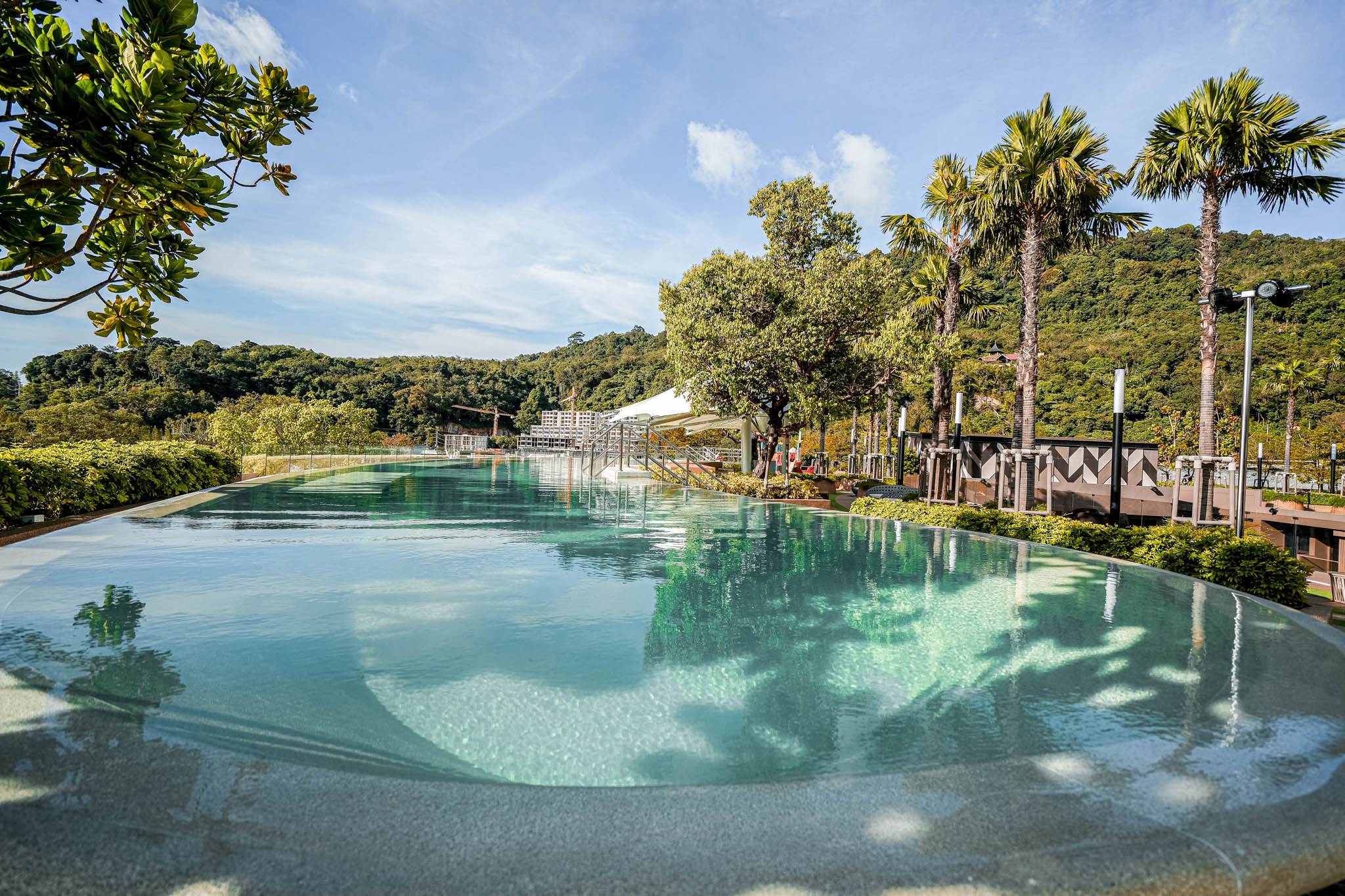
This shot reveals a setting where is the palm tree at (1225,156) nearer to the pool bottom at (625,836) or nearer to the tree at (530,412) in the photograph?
→ the pool bottom at (625,836)

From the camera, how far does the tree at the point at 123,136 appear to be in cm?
257

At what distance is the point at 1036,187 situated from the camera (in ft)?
36.0

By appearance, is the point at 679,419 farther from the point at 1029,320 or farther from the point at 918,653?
the point at 918,653

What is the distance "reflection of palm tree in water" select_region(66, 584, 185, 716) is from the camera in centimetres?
322

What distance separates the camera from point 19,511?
8328mm

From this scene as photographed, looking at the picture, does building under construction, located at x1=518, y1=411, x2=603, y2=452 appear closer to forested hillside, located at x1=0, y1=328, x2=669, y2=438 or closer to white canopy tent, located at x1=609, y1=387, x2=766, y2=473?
forested hillside, located at x1=0, y1=328, x2=669, y2=438

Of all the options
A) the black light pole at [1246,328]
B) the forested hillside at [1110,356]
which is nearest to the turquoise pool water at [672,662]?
the black light pole at [1246,328]

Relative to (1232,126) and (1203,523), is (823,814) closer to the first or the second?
(1203,523)

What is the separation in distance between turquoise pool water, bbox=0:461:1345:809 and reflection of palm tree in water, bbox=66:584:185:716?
22 mm

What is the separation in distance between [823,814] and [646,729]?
1.29 meters

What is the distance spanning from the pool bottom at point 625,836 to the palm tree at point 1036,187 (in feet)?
32.5

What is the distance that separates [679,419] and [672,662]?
17959 mm

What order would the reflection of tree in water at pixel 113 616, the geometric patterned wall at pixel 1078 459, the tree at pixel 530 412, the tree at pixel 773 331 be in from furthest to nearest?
1. the tree at pixel 530 412
2. the geometric patterned wall at pixel 1078 459
3. the tree at pixel 773 331
4. the reflection of tree in water at pixel 113 616

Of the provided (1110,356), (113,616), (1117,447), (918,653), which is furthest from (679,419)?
(1110,356)
